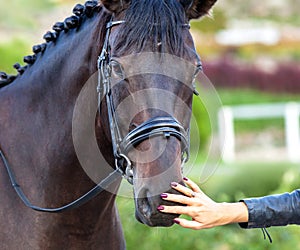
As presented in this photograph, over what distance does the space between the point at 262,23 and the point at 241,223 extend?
21.0 meters

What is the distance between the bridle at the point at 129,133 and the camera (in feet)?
8.66

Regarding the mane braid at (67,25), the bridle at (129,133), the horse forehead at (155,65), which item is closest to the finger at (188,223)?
the bridle at (129,133)

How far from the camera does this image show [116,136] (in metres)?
2.83

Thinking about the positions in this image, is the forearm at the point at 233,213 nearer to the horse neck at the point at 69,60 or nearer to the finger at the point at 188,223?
the finger at the point at 188,223

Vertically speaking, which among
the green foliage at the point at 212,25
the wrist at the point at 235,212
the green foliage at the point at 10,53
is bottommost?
the green foliage at the point at 212,25

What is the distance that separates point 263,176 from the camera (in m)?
7.47

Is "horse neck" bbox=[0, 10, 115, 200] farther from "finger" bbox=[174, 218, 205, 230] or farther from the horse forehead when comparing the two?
"finger" bbox=[174, 218, 205, 230]

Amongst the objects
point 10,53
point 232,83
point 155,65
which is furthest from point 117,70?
point 232,83

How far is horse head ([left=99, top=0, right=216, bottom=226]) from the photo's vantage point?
2.61 meters

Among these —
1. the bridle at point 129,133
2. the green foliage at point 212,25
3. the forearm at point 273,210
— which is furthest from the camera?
the green foliage at point 212,25

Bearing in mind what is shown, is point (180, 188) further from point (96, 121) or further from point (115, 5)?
point (115, 5)

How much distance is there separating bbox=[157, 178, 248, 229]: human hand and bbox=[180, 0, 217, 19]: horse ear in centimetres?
77

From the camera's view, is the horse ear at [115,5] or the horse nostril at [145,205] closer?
the horse nostril at [145,205]

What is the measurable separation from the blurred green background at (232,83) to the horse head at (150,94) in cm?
41
